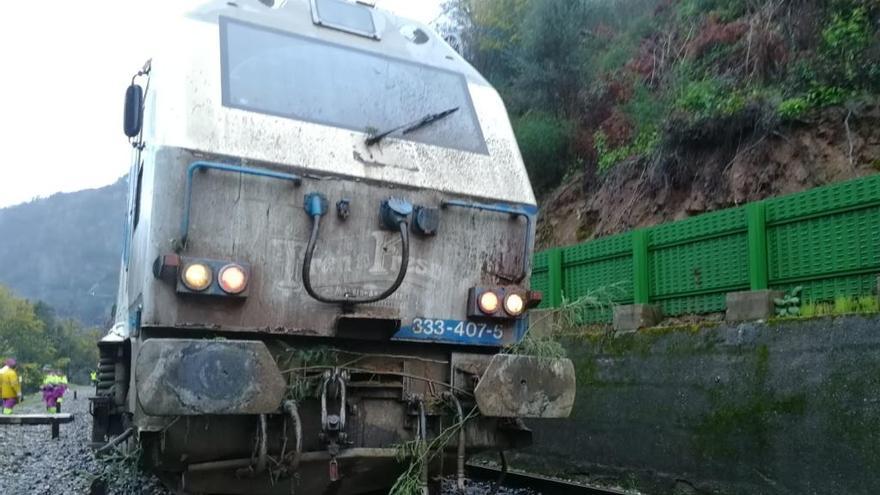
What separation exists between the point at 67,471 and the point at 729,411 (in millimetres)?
6417

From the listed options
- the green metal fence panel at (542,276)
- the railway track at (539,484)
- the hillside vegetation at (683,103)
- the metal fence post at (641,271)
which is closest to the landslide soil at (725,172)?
the hillside vegetation at (683,103)

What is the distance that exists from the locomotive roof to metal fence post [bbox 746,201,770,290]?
2.71 metres

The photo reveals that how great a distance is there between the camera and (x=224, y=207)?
12.5 feet

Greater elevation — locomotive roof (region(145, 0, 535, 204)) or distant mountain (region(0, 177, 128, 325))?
distant mountain (region(0, 177, 128, 325))

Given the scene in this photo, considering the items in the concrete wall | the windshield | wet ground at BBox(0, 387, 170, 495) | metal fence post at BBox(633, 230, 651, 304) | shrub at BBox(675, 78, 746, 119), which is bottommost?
wet ground at BBox(0, 387, 170, 495)

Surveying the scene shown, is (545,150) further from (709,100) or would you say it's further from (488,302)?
(488,302)

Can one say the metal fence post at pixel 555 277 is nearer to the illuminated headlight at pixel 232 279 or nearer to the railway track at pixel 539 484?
the railway track at pixel 539 484

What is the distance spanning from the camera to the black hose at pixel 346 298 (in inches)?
152

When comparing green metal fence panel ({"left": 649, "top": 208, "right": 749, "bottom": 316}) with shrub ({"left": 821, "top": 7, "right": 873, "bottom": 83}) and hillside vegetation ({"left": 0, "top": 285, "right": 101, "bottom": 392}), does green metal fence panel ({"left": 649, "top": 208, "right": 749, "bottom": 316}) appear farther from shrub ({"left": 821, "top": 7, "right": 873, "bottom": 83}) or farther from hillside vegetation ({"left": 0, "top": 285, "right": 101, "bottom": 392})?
hillside vegetation ({"left": 0, "top": 285, "right": 101, "bottom": 392})

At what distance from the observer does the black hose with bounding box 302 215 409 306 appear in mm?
3861

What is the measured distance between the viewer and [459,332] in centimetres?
434

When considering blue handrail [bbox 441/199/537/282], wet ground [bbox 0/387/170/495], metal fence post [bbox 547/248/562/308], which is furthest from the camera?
metal fence post [bbox 547/248/562/308]

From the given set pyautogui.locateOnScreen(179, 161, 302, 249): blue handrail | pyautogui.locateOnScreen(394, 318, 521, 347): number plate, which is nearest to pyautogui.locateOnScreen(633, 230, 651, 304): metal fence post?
pyautogui.locateOnScreen(394, 318, 521, 347): number plate

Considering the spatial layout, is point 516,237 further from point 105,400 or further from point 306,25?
point 105,400
